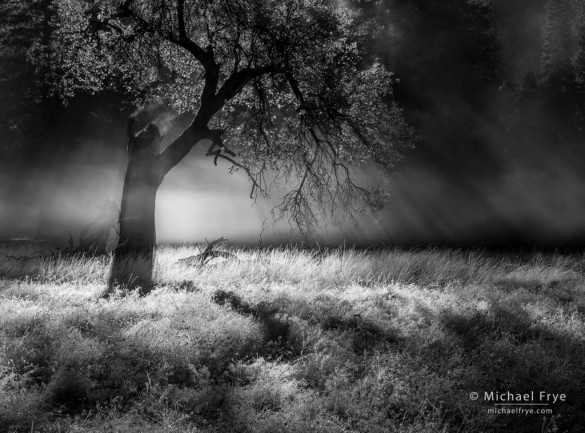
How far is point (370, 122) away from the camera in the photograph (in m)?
13.3

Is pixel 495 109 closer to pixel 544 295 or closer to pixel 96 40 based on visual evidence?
pixel 544 295

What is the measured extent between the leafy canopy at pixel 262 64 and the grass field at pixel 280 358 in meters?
4.74

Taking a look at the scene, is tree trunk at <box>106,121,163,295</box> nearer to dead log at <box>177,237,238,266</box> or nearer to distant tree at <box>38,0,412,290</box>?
distant tree at <box>38,0,412,290</box>

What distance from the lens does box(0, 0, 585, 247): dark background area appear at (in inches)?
1013

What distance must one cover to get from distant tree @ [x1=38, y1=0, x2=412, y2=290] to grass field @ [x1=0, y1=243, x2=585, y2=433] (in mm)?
3713

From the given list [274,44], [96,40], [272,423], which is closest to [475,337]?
[272,423]

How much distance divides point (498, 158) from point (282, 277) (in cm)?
2312

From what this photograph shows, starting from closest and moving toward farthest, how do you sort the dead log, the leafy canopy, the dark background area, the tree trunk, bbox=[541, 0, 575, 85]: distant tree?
the leafy canopy → the tree trunk → the dead log → the dark background area → bbox=[541, 0, 575, 85]: distant tree

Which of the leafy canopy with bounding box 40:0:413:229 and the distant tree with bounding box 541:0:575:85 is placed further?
the distant tree with bounding box 541:0:575:85

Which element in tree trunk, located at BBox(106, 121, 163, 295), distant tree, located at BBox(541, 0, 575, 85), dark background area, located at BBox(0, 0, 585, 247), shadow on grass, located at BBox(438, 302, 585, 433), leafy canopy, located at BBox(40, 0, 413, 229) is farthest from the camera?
distant tree, located at BBox(541, 0, 575, 85)

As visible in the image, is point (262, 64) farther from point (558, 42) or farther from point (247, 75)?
point (558, 42)

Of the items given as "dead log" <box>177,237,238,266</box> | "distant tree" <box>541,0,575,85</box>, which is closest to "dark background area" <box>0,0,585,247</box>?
"distant tree" <box>541,0,575,85</box>

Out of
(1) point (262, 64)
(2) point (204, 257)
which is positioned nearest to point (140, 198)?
(2) point (204, 257)

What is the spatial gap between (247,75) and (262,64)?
0.53 meters
